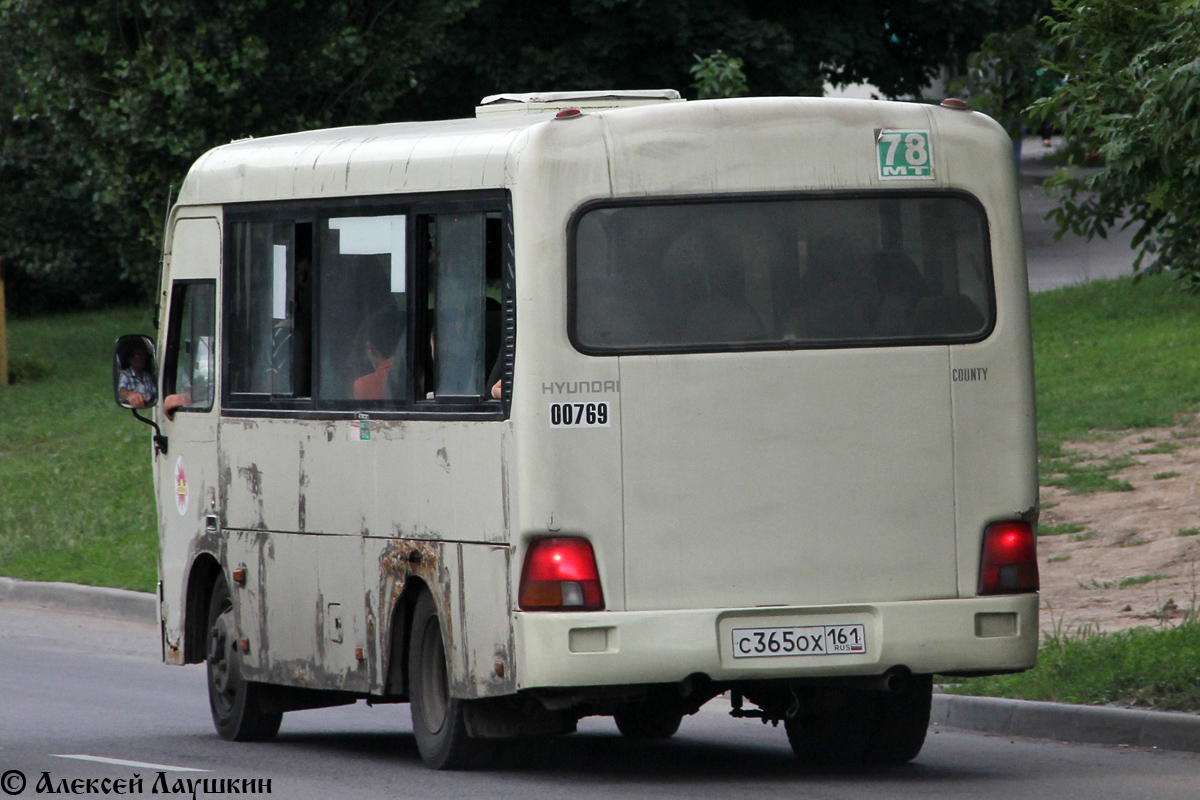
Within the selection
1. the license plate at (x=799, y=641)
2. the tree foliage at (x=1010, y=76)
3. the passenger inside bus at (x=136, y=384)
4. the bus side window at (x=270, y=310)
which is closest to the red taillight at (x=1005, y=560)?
the license plate at (x=799, y=641)

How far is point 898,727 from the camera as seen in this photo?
9695 mm

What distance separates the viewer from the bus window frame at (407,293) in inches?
344

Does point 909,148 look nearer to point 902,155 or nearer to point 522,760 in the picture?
point 902,155

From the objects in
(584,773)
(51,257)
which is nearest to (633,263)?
(584,773)

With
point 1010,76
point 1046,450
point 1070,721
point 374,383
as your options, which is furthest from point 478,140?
point 1046,450

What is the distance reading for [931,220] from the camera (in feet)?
29.5

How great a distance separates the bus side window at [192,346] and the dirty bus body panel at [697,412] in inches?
71.7

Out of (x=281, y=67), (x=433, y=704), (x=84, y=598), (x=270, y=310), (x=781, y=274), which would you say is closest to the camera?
(x=781, y=274)

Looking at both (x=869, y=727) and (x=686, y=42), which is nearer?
(x=869, y=727)

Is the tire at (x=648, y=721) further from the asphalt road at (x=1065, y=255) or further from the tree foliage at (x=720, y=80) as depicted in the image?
the asphalt road at (x=1065, y=255)

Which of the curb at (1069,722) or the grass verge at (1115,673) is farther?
the grass verge at (1115,673)

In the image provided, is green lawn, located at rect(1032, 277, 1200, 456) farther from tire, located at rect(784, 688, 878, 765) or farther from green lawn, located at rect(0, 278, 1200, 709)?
tire, located at rect(784, 688, 878, 765)

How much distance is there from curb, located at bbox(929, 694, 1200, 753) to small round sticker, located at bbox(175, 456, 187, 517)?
13.2 feet

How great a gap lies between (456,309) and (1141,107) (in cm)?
355
